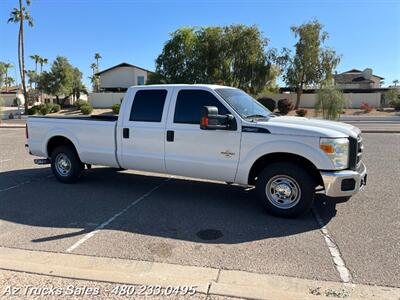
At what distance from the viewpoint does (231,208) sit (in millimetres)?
6082

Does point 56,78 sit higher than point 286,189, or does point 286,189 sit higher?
point 56,78

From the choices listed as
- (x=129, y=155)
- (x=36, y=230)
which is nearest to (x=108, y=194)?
(x=129, y=155)

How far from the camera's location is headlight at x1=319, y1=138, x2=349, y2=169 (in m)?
5.12

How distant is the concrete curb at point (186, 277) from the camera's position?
3.49m

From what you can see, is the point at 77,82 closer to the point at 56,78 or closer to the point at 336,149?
the point at 56,78

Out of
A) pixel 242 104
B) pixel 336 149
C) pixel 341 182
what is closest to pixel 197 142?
pixel 242 104

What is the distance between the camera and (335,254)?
432 cm

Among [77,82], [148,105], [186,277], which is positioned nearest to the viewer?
[186,277]

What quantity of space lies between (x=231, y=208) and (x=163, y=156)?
147 centimetres

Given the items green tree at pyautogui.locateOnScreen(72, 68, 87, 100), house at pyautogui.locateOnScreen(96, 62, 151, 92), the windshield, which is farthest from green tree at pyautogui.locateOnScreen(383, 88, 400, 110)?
green tree at pyautogui.locateOnScreen(72, 68, 87, 100)

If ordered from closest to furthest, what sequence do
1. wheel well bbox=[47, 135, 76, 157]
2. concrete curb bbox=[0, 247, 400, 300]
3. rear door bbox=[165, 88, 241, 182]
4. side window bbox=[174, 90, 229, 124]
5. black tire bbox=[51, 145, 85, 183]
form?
concrete curb bbox=[0, 247, 400, 300] < rear door bbox=[165, 88, 241, 182] < side window bbox=[174, 90, 229, 124] < black tire bbox=[51, 145, 85, 183] < wheel well bbox=[47, 135, 76, 157]

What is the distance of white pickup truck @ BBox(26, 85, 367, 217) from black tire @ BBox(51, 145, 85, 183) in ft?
0.35

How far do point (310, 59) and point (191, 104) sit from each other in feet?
133

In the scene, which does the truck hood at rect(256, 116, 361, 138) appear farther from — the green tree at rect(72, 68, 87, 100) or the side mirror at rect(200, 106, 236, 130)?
the green tree at rect(72, 68, 87, 100)
